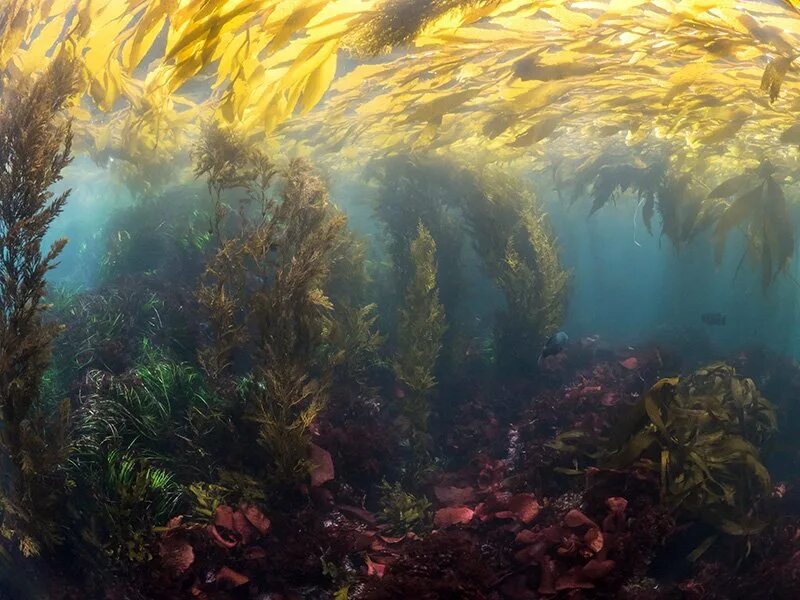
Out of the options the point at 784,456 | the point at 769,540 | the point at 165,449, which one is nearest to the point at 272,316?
the point at 165,449

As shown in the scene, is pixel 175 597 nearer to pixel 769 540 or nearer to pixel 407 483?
pixel 407 483

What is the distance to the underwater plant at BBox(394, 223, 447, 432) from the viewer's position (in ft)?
24.3

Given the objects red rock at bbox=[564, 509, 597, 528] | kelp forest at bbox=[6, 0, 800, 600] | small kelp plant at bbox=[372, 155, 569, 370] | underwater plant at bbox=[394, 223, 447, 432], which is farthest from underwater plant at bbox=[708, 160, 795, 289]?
red rock at bbox=[564, 509, 597, 528]

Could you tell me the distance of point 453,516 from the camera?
14.6 ft

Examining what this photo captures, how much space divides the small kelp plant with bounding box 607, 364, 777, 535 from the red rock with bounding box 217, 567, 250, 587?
3.29 m

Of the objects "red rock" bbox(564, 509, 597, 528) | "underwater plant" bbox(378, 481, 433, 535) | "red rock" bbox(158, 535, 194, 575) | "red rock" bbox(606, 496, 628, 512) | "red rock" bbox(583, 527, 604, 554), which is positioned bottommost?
"underwater plant" bbox(378, 481, 433, 535)

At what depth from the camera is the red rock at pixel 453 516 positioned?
173 inches

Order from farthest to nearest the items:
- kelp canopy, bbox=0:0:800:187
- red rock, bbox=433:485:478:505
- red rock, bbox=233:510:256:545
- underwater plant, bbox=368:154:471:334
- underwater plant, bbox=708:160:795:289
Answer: underwater plant, bbox=368:154:471:334 < underwater plant, bbox=708:160:795:289 < red rock, bbox=433:485:478:505 < red rock, bbox=233:510:256:545 < kelp canopy, bbox=0:0:800:187

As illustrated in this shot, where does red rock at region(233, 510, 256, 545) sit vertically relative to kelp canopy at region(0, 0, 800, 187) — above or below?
below

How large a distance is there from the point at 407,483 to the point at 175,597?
3.06 m

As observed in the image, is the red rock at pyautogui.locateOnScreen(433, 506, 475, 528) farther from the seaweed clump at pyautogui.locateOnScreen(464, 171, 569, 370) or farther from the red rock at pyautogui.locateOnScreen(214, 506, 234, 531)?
the seaweed clump at pyautogui.locateOnScreen(464, 171, 569, 370)

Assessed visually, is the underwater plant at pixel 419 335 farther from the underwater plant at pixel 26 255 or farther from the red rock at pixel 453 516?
the underwater plant at pixel 26 255

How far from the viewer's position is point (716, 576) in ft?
11.6

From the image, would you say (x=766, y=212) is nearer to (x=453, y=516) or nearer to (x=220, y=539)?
(x=453, y=516)
